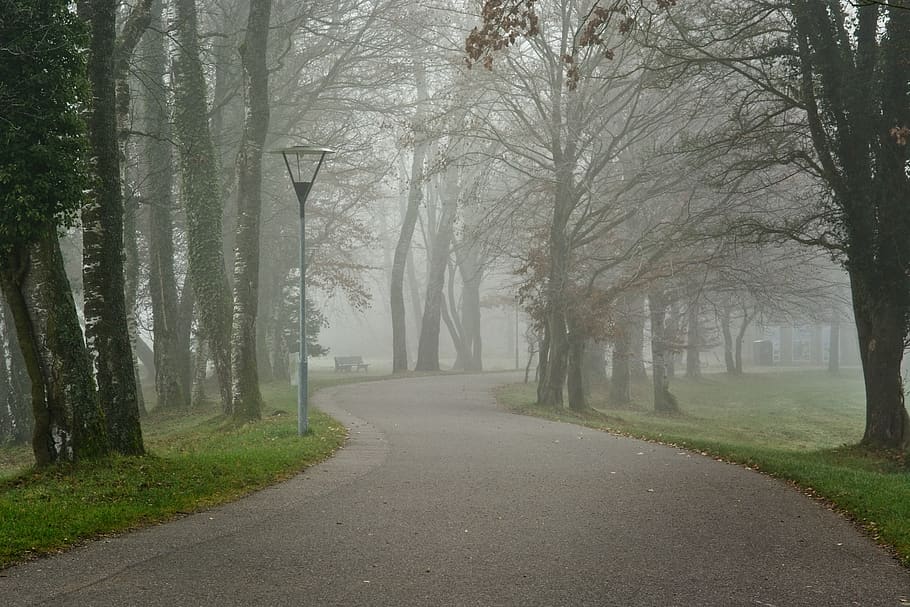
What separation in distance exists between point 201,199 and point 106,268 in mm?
9078

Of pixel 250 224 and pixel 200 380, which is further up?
pixel 250 224

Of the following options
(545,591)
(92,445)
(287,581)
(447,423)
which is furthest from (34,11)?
(447,423)

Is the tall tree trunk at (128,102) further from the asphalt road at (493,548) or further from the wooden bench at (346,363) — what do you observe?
the wooden bench at (346,363)

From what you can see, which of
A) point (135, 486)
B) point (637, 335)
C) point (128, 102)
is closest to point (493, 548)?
point (135, 486)

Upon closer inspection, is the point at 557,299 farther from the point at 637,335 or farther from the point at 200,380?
the point at 637,335

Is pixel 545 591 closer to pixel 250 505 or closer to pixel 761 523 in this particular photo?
pixel 761 523

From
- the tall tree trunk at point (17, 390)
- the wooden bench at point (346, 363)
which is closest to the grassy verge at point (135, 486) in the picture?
the tall tree trunk at point (17, 390)

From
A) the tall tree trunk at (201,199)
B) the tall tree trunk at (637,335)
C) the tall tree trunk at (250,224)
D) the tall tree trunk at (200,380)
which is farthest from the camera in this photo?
the tall tree trunk at (637,335)

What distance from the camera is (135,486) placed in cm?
923

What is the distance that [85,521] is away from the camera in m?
7.73

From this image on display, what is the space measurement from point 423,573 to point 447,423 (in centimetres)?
1148

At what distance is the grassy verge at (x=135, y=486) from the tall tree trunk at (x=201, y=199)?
5099mm

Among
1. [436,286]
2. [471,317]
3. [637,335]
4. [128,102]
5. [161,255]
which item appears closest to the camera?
[128,102]

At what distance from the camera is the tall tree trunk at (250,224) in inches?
671
